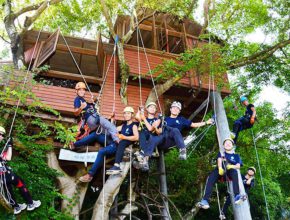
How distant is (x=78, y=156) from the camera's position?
27.4 feet

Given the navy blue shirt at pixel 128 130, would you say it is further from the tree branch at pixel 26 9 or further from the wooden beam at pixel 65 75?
the tree branch at pixel 26 9

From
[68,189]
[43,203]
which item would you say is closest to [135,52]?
[68,189]

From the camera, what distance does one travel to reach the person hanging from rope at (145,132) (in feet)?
24.4

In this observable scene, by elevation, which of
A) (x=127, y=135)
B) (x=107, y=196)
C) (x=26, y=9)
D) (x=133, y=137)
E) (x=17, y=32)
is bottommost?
(x=107, y=196)

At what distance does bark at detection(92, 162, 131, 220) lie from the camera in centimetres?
768

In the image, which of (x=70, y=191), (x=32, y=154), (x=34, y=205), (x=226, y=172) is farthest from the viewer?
(x=70, y=191)

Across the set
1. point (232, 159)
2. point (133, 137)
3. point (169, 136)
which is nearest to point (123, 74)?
point (133, 137)

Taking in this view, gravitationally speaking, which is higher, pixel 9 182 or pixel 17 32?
pixel 17 32

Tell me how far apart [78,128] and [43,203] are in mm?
2032

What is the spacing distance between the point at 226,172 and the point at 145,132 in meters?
2.11

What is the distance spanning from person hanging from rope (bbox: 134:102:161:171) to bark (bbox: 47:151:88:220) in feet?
6.06

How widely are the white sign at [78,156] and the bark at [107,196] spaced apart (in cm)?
74

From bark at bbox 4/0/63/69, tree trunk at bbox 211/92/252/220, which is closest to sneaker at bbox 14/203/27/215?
tree trunk at bbox 211/92/252/220

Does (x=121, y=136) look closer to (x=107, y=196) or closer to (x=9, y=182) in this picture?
(x=107, y=196)
